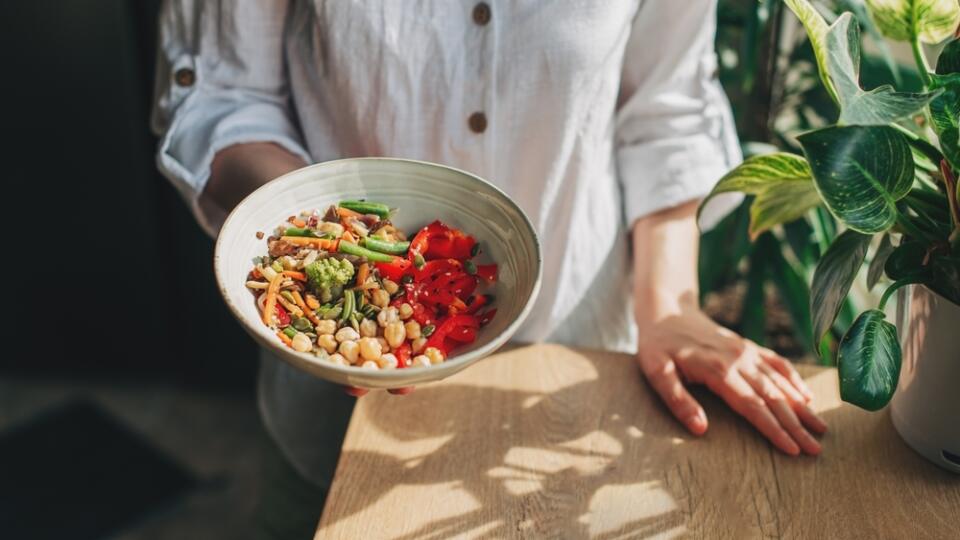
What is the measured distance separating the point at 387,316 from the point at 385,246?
0.09m

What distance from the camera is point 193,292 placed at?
2590 millimetres

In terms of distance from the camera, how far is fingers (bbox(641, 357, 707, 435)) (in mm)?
1065

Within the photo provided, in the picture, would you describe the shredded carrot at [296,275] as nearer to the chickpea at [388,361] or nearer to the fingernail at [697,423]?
the chickpea at [388,361]

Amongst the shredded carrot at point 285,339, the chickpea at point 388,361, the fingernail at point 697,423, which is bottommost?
the fingernail at point 697,423

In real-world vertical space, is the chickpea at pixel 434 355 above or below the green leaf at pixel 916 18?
below

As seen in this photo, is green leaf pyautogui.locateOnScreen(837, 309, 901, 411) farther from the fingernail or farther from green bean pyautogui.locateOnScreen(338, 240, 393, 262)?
green bean pyautogui.locateOnScreen(338, 240, 393, 262)

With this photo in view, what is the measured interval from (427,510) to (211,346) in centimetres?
189

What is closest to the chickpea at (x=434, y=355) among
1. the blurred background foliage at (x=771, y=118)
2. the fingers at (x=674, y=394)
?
the fingers at (x=674, y=394)

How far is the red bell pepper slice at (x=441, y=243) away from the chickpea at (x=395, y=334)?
10 cm

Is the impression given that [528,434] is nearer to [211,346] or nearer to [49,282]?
[211,346]

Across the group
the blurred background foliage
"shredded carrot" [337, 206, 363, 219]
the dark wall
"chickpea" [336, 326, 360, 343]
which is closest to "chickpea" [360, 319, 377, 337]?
"chickpea" [336, 326, 360, 343]

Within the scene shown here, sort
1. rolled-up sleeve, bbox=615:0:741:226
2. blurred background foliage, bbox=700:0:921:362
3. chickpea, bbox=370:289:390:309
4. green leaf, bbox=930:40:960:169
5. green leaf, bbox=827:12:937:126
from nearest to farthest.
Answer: green leaf, bbox=827:12:937:126, green leaf, bbox=930:40:960:169, chickpea, bbox=370:289:390:309, rolled-up sleeve, bbox=615:0:741:226, blurred background foliage, bbox=700:0:921:362

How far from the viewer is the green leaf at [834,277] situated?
0.92 meters

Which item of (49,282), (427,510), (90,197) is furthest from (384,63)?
(49,282)
